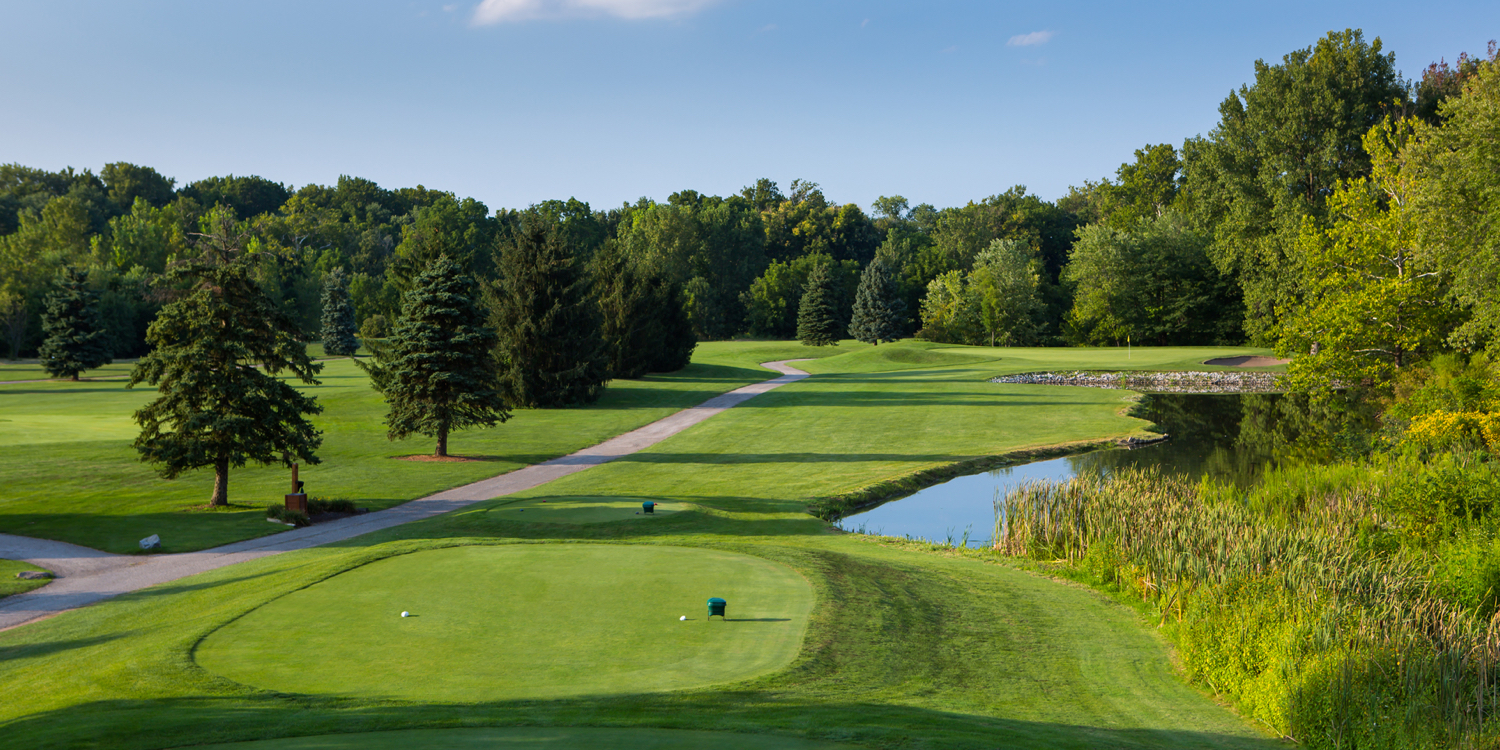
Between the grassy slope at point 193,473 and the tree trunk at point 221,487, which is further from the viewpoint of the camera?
the tree trunk at point 221,487

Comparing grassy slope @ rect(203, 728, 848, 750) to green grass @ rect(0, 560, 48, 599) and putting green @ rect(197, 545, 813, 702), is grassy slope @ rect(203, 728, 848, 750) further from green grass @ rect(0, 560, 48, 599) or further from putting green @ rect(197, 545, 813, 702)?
green grass @ rect(0, 560, 48, 599)

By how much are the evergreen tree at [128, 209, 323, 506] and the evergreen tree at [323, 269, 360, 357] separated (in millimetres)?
56970

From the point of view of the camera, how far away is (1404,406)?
27.5 metres

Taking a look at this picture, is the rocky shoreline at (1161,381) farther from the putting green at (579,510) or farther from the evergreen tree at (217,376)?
the evergreen tree at (217,376)

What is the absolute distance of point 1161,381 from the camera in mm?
50969

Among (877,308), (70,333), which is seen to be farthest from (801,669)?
(877,308)

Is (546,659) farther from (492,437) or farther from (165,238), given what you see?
(165,238)

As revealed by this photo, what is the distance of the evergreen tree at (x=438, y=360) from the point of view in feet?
85.0

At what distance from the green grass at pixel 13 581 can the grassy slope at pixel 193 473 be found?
1489 millimetres

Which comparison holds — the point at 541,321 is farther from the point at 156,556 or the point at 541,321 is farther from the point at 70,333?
the point at 70,333

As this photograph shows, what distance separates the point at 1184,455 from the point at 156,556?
26.7 m

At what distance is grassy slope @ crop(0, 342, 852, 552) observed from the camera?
58.1 ft

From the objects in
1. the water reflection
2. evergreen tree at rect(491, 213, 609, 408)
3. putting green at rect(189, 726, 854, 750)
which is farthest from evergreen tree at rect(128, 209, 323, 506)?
evergreen tree at rect(491, 213, 609, 408)

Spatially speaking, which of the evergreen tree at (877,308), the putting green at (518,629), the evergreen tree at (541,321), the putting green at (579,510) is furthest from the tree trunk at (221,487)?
the evergreen tree at (877,308)
